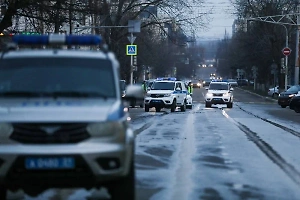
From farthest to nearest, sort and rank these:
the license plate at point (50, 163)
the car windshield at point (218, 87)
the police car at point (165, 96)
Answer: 1. the car windshield at point (218, 87)
2. the police car at point (165, 96)
3. the license plate at point (50, 163)

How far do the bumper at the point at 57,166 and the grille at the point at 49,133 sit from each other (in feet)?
0.24

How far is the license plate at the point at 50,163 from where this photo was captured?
27.1 feet

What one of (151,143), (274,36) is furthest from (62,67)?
(274,36)

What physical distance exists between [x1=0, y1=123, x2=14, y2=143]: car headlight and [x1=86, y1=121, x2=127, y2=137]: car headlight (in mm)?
901

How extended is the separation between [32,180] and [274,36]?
7113cm


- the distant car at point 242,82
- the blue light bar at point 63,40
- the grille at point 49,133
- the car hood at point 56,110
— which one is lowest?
the distant car at point 242,82

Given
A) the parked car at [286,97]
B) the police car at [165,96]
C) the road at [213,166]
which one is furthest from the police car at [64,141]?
the parked car at [286,97]

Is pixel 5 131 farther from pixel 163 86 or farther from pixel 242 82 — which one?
pixel 242 82

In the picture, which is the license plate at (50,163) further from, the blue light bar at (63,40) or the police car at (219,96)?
the police car at (219,96)

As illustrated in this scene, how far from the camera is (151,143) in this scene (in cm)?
1867

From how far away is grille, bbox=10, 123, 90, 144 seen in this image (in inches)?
327

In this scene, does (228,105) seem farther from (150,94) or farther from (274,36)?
(274,36)

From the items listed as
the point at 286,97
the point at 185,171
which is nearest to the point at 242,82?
the point at 286,97

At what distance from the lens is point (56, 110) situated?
8445 mm
